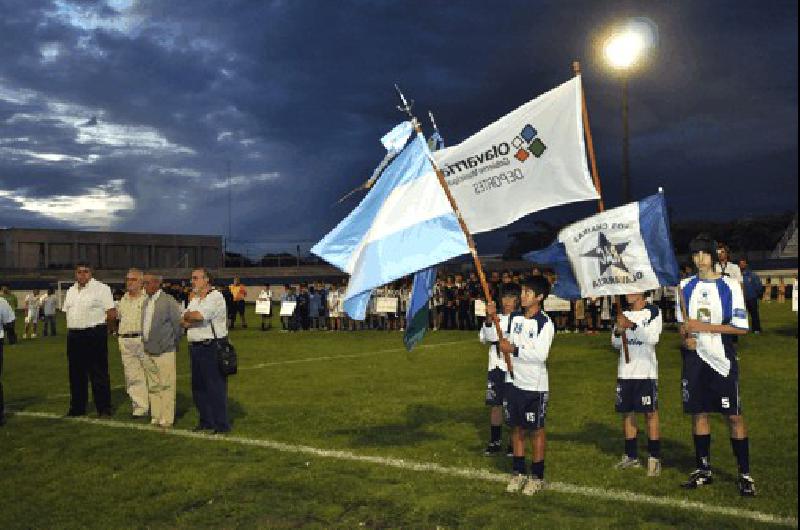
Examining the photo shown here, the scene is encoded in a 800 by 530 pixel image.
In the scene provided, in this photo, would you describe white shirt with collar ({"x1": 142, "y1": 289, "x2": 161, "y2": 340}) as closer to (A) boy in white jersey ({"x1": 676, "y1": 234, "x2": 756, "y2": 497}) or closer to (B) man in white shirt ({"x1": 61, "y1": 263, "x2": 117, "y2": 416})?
(B) man in white shirt ({"x1": 61, "y1": 263, "x2": 117, "y2": 416})

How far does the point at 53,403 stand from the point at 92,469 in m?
5.35

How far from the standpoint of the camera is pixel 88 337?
11234mm

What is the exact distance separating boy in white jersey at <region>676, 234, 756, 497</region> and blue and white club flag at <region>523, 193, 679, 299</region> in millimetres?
274

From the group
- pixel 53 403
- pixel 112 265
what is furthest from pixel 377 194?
pixel 112 265

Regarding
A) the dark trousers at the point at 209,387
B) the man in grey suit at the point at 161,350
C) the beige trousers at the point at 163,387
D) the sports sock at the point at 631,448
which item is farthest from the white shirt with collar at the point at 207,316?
the sports sock at the point at 631,448

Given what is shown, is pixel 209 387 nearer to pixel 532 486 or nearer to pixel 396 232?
pixel 396 232

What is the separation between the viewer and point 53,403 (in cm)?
1277

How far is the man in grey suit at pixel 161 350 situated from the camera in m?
10.3

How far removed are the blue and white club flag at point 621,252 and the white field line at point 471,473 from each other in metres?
1.90

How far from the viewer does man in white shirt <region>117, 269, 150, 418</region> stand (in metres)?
11.1

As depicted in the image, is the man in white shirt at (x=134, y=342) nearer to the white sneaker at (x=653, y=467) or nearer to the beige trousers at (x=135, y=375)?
the beige trousers at (x=135, y=375)

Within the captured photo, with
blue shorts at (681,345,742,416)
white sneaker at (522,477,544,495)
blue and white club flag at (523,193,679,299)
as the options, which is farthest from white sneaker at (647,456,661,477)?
blue and white club flag at (523,193,679,299)

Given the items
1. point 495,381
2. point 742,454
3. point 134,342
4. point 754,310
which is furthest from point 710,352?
point 754,310

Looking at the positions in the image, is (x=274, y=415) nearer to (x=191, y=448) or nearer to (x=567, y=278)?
(x=191, y=448)
